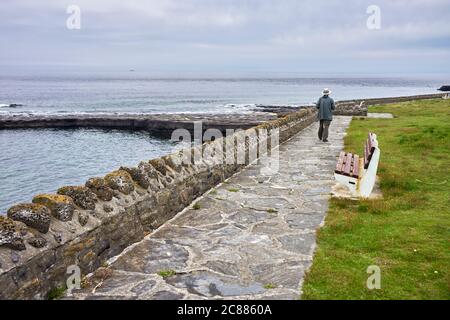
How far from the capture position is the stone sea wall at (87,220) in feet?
13.3

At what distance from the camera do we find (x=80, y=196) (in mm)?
5223

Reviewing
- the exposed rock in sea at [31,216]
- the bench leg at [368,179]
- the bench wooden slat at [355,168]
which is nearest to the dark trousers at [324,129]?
the bench wooden slat at [355,168]

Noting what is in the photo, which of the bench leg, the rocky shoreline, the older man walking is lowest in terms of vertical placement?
the rocky shoreline

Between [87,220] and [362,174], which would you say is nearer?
[87,220]

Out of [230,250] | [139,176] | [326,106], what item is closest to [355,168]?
[230,250]

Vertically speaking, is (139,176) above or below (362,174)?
above

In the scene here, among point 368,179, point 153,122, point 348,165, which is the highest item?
point 348,165

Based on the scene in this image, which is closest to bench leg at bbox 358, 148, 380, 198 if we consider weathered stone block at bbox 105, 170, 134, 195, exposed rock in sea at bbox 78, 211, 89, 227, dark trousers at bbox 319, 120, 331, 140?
weathered stone block at bbox 105, 170, 134, 195

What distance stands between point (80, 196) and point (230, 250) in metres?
2.03

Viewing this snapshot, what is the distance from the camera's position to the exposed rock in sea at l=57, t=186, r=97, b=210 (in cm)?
517

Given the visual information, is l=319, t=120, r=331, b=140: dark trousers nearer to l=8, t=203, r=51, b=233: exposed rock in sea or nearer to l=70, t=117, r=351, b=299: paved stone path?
l=70, t=117, r=351, b=299: paved stone path

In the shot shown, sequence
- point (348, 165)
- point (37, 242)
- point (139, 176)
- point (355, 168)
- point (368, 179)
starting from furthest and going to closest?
point (348, 165) < point (355, 168) < point (368, 179) < point (139, 176) < point (37, 242)

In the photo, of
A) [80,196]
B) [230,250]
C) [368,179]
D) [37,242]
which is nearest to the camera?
[37,242]

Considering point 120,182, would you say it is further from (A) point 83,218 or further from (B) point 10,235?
(B) point 10,235
